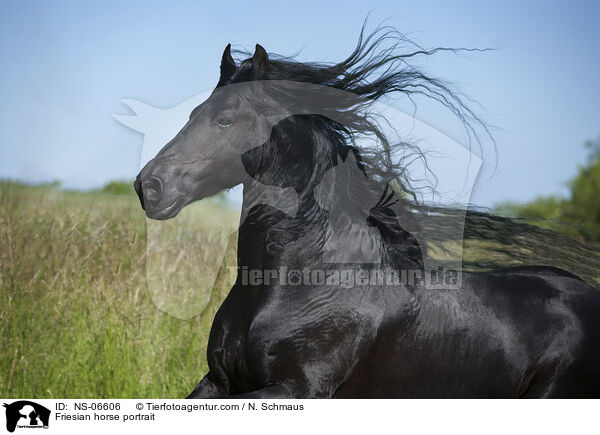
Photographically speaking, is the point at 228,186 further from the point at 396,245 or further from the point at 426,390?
the point at 426,390

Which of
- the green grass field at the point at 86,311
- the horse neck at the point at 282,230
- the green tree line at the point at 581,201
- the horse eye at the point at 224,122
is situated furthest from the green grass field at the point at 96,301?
the green tree line at the point at 581,201

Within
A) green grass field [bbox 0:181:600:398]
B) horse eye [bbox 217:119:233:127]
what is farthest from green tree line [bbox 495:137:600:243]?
horse eye [bbox 217:119:233:127]

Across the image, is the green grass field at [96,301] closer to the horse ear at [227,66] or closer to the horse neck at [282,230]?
the horse neck at [282,230]

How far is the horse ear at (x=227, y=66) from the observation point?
9.68 ft

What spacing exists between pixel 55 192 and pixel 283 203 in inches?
171

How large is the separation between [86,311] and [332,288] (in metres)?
3.06

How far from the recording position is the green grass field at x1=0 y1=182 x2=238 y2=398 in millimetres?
4602

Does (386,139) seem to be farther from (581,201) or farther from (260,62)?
(581,201)

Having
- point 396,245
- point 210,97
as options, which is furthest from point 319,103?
point 396,245

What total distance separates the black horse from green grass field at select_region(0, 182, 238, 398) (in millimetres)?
1655

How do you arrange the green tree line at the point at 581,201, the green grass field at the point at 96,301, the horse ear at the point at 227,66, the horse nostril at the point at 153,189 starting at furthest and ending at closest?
the green tree line at the point at 581,201 < the green grass field at the point at 96,301 < the horse ear at the point at 227,66 < the horse nostril at the point at 153,189

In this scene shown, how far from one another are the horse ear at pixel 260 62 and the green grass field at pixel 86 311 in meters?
1.77

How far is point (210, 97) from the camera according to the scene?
2838mm
